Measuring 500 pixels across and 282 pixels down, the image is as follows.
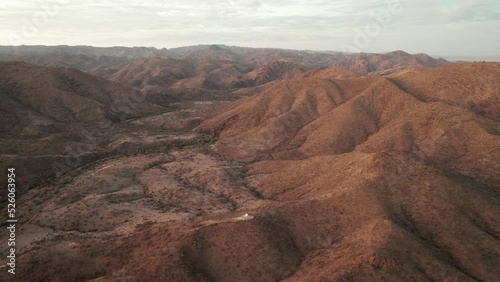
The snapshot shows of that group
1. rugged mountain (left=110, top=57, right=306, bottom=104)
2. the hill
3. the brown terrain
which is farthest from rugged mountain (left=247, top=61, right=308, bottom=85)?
the hill

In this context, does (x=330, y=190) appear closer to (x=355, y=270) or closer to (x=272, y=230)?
(x=272, y=230)

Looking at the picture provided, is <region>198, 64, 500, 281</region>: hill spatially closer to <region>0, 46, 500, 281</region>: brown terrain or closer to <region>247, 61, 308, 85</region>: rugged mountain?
<region>0, 46, 500, 281</region>: brown terrain

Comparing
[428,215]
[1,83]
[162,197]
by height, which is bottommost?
[162,197]

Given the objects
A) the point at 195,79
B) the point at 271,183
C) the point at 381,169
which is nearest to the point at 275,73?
the point at 195,79

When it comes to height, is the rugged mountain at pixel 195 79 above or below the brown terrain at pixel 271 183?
above

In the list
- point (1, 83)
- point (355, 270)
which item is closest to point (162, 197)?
point (355, 270)

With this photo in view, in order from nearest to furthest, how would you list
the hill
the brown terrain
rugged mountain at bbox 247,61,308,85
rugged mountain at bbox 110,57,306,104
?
the hill → the brown terrain → rugged mountain at bbox 110,57,306,104 → rugged mountain at bbox 247,61,308,85

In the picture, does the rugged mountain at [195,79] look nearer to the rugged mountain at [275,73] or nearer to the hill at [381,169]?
the rugged mountain at [275,73]

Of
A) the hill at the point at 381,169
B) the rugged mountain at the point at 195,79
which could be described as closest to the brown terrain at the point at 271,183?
the hill at the point at 381,169
